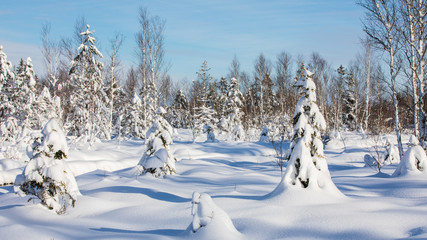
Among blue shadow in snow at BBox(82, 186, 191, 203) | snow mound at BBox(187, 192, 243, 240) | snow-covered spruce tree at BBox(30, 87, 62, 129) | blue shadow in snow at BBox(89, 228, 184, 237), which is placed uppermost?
snow-covered spruce tree at BBox(30, 87, 62, 129)

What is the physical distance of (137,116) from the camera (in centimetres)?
2664

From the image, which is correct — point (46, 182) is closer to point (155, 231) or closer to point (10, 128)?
point (155, 231)

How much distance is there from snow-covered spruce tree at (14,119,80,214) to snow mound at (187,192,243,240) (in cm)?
241

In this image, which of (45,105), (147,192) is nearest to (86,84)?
(45,105)

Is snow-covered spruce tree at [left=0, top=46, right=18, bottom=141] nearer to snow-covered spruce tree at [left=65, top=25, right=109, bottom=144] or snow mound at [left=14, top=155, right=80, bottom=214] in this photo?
snow-covered spruce tree at [left=65, top=25, right=109, bottom=144]

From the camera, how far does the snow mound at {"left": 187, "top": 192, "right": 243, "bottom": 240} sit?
361 centimetres

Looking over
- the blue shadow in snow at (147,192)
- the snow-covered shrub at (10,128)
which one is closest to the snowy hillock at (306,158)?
the blue shadow in snow at (147,192)

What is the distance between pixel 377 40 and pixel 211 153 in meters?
9.29

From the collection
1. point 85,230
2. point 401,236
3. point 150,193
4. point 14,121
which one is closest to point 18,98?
point 14,121

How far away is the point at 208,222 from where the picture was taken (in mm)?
3689

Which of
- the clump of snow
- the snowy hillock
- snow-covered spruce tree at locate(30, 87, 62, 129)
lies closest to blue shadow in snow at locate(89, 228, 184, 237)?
the snowy hillock

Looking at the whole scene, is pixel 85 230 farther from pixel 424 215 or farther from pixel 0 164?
pixel 0 164

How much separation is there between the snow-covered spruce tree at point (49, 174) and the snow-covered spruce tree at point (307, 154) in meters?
3.51

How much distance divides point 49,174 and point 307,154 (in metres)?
4.24
